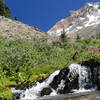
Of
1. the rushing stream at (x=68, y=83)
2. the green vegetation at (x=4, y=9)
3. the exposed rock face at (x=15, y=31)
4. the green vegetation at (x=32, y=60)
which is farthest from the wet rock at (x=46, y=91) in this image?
the green vegetation at (x=4, y=9)

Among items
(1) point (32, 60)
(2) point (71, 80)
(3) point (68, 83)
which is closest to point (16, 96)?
(3) point (68, 83)

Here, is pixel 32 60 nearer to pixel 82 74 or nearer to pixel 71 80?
pixel 82 74

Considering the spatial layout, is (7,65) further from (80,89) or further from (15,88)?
(80,89)

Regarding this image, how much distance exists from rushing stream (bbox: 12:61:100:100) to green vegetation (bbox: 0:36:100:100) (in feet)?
5.19

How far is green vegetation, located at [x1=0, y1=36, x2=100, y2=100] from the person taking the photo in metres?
32.4

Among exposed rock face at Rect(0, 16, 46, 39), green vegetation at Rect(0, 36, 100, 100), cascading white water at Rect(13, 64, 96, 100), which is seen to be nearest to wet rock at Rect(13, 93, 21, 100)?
cascading white water at Rect(13, 64, 96, 100)

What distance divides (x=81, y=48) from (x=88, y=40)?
14.1 metres

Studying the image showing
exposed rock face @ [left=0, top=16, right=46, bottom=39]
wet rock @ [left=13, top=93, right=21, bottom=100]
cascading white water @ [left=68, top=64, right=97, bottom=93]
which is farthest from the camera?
exposed rock face @ [left=0, top=16, right=46, bottom=39]

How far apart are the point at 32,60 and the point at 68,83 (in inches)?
616

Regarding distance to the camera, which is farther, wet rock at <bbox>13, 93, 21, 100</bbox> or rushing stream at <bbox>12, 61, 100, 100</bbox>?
rushing stream at <bbox>12, 61, 100, 100</bbox>

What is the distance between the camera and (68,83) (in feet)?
85.0

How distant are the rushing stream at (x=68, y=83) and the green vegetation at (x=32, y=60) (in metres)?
1.58

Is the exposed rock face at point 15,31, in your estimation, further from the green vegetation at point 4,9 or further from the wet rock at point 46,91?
the wet rock at point 46,91

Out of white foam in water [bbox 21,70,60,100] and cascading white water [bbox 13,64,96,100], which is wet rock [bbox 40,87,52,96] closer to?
cascading white water [bbox 13,64,96,100]
